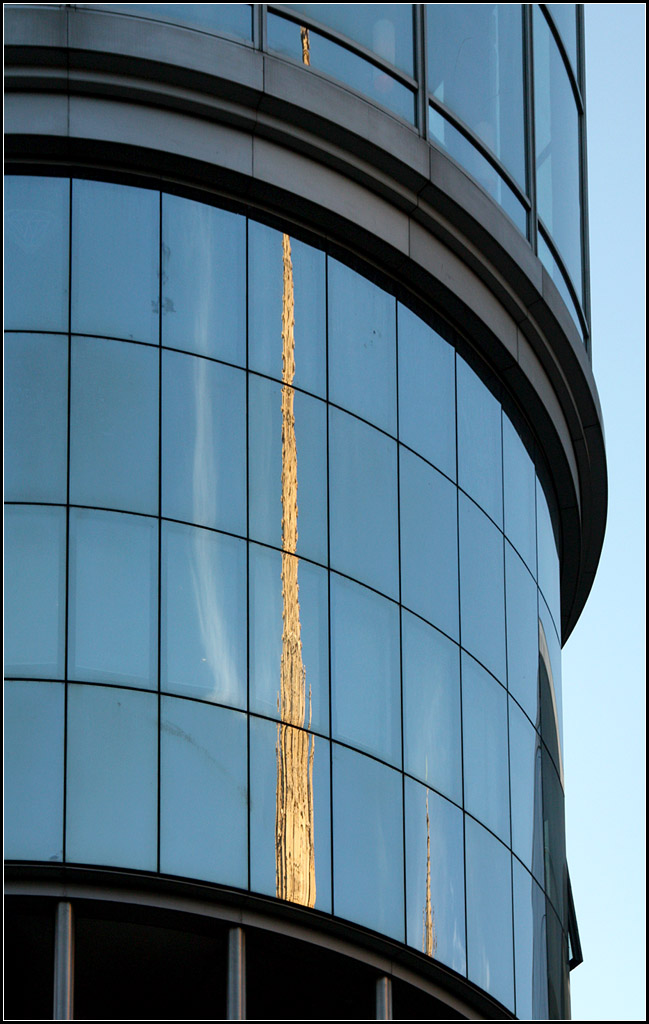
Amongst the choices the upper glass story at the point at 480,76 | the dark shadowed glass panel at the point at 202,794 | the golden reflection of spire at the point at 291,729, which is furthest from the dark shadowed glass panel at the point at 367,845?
the upper glass story at the point at 480,76

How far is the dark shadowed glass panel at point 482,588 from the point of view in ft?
81.4

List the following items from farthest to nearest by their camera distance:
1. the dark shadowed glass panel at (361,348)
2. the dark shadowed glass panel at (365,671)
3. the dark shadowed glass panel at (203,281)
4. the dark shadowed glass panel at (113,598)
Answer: the dark shadowed glass panel at (361,348) < the dark shadowed glass panel at (203,281) < the dark shadowed glass panel at (365,671) < the dark shadowed glass panel at (113,598)

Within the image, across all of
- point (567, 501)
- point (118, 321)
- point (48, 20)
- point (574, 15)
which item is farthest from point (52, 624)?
point (574, 15)

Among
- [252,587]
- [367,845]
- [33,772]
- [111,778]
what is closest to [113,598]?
[252,587]

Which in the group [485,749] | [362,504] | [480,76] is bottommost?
[485,749]

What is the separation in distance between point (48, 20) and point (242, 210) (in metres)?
2.98

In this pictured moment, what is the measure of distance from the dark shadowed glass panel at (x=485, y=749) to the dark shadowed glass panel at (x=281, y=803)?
8.46 ft

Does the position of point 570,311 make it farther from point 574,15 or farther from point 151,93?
point 151,93

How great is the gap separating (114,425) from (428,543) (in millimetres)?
4162

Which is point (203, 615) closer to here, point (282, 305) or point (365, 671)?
point (365, 671)

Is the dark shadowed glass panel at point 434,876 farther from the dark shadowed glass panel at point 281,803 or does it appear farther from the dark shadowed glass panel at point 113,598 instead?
the dark shadowed glass panel at point 113,598

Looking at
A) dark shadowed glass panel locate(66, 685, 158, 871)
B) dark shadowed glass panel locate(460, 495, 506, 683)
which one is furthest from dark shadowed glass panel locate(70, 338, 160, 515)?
dark shadowed glass panel locate(460, 495, 506, 683)

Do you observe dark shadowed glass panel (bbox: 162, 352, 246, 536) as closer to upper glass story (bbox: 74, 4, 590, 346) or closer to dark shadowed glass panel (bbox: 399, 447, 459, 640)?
dark shadowed glass panel (bbox: 399, 447, 459, 640)

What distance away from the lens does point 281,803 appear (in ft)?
71.4
